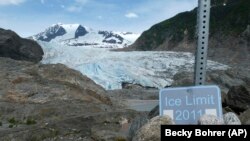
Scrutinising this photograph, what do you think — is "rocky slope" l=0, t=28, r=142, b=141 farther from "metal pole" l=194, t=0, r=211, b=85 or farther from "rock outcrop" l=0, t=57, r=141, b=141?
"metal pole" l=194, t=0, r=211, b=85

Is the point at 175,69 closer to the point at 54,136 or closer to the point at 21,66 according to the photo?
the point at 21,66

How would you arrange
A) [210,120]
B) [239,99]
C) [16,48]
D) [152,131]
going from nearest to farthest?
[210,120] < [152,131] < [239,99] < [16,48]

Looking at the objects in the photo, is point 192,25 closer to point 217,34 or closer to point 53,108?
point 217,34

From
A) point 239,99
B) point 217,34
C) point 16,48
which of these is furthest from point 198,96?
point 217,34

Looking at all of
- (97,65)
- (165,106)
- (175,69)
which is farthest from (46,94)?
(175,69)

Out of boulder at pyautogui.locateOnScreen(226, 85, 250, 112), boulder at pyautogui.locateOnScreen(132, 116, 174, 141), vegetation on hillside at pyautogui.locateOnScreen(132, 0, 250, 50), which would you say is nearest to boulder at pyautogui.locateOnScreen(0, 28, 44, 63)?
vegetation on hillside at pyautogui.locateOnScreen(132, 0, 250, 50)

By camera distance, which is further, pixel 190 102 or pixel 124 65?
pixel 124 65
